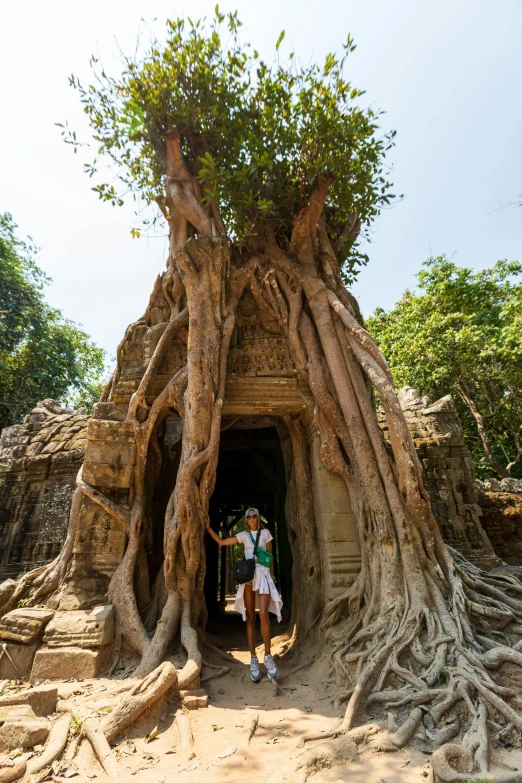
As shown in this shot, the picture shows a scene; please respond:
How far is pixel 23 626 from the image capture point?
11.3 feet

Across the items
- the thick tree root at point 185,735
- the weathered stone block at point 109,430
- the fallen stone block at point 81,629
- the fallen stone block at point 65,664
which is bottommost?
the thick tree root at point 185,735

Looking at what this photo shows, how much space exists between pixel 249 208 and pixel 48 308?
11.0 metres

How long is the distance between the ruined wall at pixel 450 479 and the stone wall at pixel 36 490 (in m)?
4.44

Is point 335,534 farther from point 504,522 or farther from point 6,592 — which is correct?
point 504,522

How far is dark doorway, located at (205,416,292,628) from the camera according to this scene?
22.5 ft

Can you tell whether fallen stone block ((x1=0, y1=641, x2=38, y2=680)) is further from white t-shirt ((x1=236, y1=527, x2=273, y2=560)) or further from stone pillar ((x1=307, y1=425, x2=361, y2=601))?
stone pillar ((x1=307, y1=425, x2=361, y2=601))

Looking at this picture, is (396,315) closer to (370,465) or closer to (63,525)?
(370,465)

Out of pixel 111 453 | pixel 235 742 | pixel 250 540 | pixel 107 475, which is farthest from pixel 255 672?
pixel 111 453

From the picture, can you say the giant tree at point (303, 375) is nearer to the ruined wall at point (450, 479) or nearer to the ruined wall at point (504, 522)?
the ruined wall at point (450, 479)

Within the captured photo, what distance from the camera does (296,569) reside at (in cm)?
511

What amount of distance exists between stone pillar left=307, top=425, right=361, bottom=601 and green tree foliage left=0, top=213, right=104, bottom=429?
34.7ft

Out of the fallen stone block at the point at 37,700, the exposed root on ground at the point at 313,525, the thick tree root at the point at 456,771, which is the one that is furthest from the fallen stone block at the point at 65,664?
the thick tree root at the point at 456,771

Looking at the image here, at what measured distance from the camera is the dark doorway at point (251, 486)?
22.5 ft

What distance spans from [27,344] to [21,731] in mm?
13308
